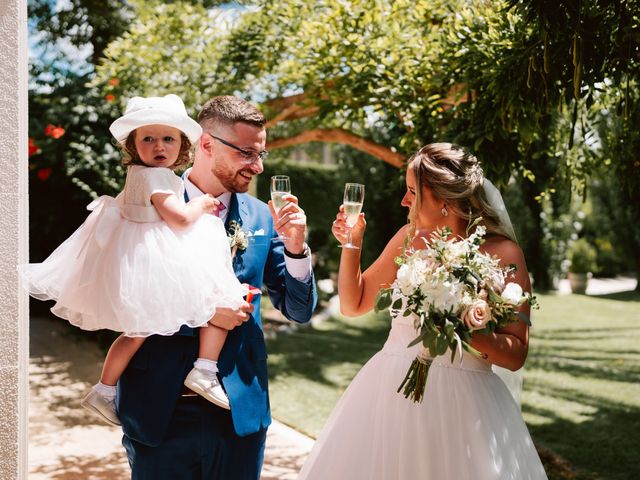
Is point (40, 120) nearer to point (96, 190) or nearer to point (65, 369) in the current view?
point (96, 190)

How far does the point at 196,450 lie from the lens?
2557 millimetres

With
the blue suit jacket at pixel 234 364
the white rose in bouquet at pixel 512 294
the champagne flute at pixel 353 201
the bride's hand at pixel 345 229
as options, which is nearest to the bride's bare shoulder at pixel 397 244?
the bride's hand at pixel 345 229

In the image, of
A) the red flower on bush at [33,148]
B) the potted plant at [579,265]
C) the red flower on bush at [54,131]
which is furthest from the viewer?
the potted plant at [579,265]

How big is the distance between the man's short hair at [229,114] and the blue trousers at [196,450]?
3.27 feet

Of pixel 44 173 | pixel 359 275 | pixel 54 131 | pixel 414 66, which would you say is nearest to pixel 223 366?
pixel 359 275

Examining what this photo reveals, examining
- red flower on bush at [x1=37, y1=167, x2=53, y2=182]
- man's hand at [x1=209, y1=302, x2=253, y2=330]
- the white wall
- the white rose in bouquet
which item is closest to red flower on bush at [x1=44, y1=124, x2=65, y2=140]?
red flower on bush at [x1=37, y1=167, x2=53, y2=182]

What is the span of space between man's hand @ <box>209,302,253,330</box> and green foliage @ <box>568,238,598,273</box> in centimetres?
1984

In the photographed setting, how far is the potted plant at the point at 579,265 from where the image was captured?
20844 millimetres

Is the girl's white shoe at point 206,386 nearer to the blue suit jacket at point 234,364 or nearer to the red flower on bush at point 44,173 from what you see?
the blue suit jacket at point 234,364

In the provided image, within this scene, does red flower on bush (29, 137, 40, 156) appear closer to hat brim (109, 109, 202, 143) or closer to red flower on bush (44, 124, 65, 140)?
red flower on bush (44, 124, 65, 140)

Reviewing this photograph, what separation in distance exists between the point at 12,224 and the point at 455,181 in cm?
192

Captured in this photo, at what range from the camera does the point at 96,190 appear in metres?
8.85

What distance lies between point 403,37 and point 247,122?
11.2 feet

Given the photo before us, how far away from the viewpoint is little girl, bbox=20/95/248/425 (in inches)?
98.0
